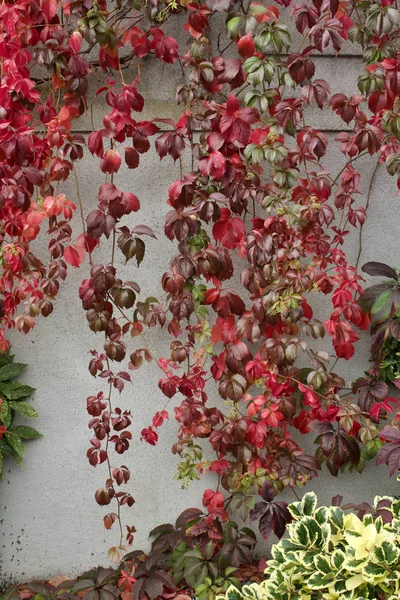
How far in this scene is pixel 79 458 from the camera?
11.9ft

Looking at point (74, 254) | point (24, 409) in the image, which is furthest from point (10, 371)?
point (74, 254)

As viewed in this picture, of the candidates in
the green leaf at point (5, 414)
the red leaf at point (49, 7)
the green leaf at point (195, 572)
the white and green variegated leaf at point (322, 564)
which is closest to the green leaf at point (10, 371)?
the green leaf at point (5, 414)

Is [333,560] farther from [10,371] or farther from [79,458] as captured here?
[10,371]

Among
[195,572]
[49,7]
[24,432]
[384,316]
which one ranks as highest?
[49,7]

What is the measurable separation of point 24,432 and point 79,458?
324 millimetres

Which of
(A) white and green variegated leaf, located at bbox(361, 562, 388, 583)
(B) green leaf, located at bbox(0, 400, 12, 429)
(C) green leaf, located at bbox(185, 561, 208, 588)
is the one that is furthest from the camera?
(B) green leaf, located at bbox(0, 400, 12, 429)

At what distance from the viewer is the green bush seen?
6.09ft

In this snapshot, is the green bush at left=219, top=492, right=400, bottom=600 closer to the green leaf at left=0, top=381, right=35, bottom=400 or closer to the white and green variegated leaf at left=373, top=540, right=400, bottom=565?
the white and green variegated leaf at left=373, top=540, right=400, bottom=565

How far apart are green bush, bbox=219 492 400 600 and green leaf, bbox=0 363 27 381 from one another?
1879mm

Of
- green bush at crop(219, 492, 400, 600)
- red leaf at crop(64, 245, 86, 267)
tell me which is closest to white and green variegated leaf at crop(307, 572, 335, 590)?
green bush at crop(219, 492, 400, 600)

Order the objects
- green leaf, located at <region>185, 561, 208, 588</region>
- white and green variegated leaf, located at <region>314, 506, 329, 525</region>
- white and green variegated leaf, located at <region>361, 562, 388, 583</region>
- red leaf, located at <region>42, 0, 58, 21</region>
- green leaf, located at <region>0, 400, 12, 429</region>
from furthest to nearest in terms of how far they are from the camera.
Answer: green leaf, located at <region>0, 400, 12, 429</region>
green leaf, located at <region>185, 561, 208, 588</region>
red leaf, located at <region>42, 0, 58, 21</region>
white and green variegated leaf, located at <region>314, 506, 329, 525</region>
white and green variegated leaf, located at <region>361, 562, 388, 583</region>

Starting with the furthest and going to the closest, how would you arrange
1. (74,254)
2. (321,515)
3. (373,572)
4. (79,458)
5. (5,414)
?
(79,458)
(5,414)
(74,254)
(321,515)
(373,572)

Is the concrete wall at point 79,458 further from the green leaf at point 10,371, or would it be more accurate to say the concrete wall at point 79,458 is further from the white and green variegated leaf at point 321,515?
the white and green variegated leaf at point 321,515

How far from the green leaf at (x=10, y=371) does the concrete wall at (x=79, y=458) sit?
0.07 m
